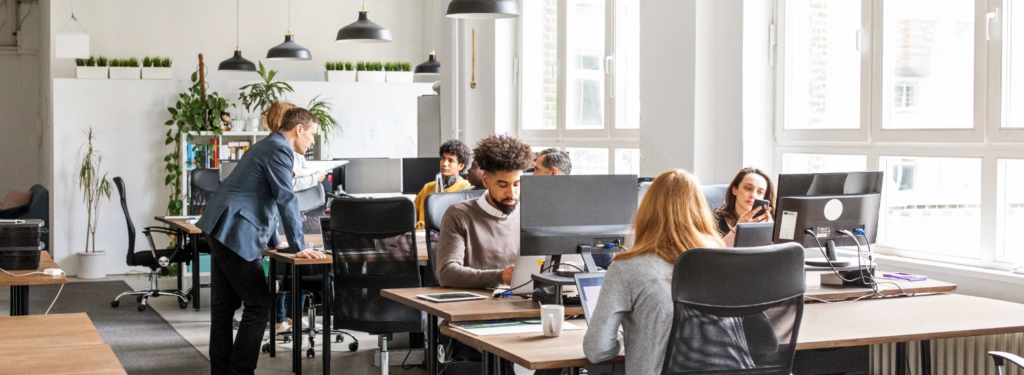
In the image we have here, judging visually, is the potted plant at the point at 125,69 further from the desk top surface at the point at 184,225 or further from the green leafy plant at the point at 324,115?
the desk top surface at the point at 184,225

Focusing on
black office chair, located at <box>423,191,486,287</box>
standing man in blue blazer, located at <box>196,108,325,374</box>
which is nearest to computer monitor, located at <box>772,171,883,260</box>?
black office chair, located at <box>423,191,486,287</box>

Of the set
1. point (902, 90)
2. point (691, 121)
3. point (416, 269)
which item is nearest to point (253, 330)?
point (416, 269)

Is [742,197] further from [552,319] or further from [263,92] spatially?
[263,92]

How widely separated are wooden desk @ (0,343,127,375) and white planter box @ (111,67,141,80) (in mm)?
8063

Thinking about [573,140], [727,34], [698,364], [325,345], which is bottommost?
[325,345]

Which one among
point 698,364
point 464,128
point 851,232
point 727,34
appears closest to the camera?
point 698,364

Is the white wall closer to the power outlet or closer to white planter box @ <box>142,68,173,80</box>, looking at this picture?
white planter box @ <box>142,68,173,80</box>

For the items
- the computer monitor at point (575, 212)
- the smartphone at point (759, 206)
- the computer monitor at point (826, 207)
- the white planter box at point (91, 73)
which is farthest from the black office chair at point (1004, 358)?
the white planter box at point (91, 73)

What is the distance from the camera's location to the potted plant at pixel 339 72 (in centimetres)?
1120

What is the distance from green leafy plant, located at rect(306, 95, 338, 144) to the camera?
10.6m

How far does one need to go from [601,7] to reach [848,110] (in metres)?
2.71

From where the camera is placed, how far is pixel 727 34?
5.74 meters

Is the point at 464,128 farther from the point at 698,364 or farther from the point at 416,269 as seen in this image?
the point at 698,364

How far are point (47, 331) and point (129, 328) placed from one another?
4.53 metres
